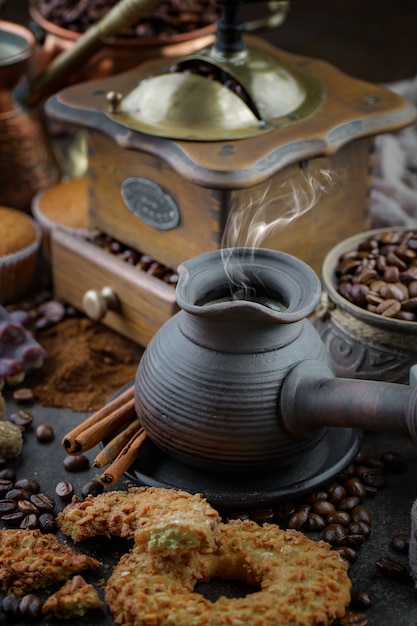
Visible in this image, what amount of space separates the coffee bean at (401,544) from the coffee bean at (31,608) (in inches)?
27.0

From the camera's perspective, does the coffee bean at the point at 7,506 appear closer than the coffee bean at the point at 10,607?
No

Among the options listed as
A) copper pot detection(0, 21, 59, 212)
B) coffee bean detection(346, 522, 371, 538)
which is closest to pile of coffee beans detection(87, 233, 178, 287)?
copper pot detection(0, 21, 59, 212)

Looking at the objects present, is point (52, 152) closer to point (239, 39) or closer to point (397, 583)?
point (239, 39)

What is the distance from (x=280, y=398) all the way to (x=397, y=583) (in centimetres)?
41

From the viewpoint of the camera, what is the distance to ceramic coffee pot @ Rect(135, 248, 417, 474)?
69.1 inches

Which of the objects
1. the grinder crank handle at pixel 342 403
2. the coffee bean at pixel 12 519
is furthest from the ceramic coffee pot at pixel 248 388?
the coffee bean at pixel 12 519

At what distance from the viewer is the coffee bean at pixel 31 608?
1643mm

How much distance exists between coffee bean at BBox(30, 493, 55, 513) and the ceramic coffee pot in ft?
0.82

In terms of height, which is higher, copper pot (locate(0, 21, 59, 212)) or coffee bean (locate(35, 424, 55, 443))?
copper pot (locate(0, 21, 59, 212))

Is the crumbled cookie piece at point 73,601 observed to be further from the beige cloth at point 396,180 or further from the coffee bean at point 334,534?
the beige cloth at point 396,180

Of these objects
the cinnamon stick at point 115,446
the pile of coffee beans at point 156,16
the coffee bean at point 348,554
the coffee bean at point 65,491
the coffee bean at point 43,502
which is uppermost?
the pile of coffee beans at point 156,16

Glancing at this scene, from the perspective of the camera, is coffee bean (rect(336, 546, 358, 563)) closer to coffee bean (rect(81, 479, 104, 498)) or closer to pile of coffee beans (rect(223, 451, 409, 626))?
pile of coffee beans (rect(223, 451, 409, 626))

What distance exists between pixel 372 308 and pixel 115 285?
0.73 meters

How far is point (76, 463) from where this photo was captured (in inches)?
80.6
